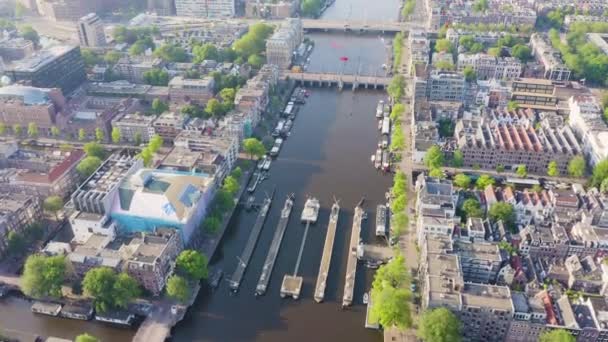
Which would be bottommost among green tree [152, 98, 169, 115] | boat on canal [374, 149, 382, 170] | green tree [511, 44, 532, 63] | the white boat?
boat on canal [374, 149, 382, 170]

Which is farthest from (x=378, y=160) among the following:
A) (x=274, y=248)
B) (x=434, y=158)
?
(x=274, y=248)

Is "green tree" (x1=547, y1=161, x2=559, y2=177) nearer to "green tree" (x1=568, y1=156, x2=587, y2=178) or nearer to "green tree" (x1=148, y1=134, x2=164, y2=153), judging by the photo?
"green tree" (x1=568, y1=156, x2=587, y2=178)

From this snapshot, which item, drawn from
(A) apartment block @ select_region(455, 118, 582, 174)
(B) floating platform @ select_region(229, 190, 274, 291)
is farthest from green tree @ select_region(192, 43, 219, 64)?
(A) apartment block @ select_region(455, 118, 582, 174)

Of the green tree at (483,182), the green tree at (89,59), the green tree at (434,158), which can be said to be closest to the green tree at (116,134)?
the green tree at (89,59)

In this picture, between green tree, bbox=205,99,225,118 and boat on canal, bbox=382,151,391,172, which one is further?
green tree, bbox=205,99,225,118

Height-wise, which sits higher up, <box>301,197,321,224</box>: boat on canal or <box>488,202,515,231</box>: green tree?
<box>488,202,515,231</box>: green tree

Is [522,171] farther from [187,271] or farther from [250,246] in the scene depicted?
[187,271]

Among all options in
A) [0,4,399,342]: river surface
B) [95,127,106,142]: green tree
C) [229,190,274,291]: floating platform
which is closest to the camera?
[0,4,399,342]: river surface
